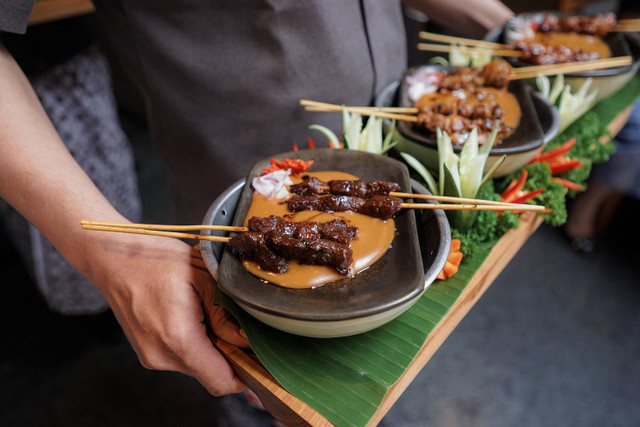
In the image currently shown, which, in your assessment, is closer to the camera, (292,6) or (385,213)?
(385,213)

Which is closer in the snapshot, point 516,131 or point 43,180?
point 43,180

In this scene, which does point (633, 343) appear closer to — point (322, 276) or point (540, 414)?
point (540, 414)

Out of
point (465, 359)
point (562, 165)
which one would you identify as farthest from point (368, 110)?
point (465, 359)

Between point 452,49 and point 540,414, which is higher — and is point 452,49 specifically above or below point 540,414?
above

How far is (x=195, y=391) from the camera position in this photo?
3.10 meters

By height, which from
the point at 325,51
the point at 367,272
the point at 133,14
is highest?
the point at 133,14

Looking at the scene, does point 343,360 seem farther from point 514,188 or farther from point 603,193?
point 603,193

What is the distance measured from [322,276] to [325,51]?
131cm

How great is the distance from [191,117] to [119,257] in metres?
0.98

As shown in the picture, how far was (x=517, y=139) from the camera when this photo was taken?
1.98 m

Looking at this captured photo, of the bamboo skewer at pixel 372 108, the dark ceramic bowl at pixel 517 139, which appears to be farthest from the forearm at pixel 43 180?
the dark ceramic bowl at pixel 517 139

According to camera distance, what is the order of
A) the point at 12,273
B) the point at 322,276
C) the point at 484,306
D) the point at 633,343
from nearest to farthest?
the point at 322,276 → the point at 633,343 → the point at 484,306 → the point at 12,273

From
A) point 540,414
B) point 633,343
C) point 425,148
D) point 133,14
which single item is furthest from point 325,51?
point 633,343

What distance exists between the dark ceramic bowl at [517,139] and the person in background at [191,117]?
1.37 ft
